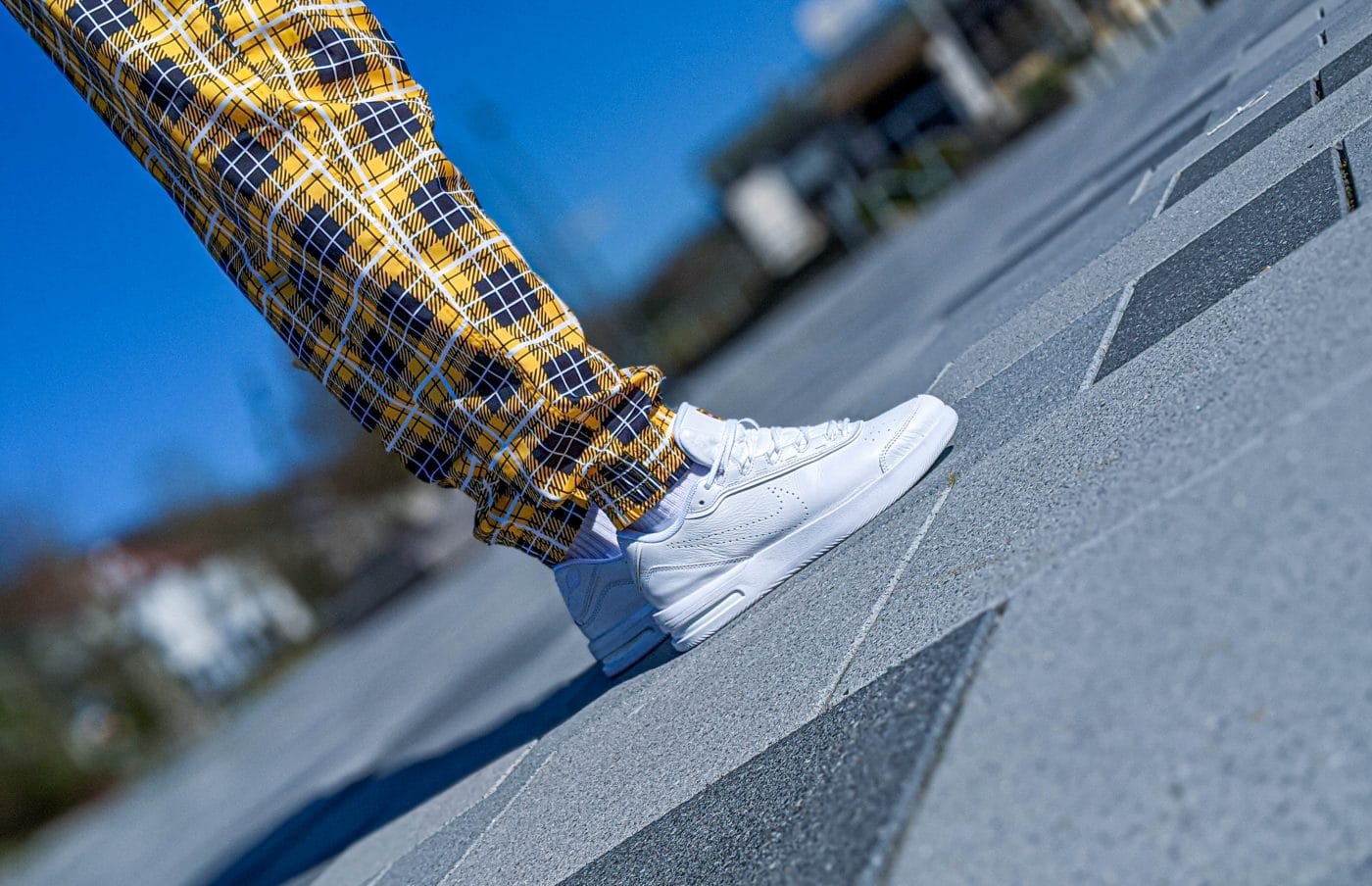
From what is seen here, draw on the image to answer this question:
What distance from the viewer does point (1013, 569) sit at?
1109 mm

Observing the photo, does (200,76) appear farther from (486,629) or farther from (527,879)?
(486,629)

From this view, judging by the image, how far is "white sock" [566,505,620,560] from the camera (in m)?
1.94

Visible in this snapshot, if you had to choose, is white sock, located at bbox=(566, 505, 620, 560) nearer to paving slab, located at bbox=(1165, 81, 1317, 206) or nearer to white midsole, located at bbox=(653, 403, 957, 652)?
white midsole, located at bbox=(653, 403, 957, 652)

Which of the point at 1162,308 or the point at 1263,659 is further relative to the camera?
the point at 1162,308

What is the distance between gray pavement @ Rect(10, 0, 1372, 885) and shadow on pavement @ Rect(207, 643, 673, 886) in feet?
0.05

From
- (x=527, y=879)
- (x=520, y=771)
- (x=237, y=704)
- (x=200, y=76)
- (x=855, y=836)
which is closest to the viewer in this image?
(x=855, y=836)

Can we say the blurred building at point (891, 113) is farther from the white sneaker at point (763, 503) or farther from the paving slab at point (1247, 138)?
the white sneaker at point (763, 503)

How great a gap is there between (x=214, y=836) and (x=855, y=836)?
3.85 metres

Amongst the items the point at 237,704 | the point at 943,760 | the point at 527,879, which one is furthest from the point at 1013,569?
the point at 237,704

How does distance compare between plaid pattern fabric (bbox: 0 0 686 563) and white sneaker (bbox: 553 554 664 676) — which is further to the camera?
white sneaker (bbox: 553 554 664 676)

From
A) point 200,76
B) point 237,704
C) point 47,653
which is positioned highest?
point 47,653

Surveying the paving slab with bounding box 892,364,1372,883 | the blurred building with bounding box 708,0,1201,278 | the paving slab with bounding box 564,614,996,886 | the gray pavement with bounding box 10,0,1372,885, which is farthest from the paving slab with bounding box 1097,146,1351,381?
the blurred building with bounding box 708,0,1201,278

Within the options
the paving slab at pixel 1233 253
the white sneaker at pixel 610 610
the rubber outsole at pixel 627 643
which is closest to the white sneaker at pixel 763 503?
the white sneaker at pixel 610 610

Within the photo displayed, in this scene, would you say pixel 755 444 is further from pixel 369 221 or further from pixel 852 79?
pixel 852 79
